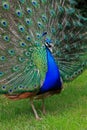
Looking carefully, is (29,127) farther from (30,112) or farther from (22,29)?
(22,29)

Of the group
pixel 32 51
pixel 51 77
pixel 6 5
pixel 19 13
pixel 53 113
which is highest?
pixel 6 5

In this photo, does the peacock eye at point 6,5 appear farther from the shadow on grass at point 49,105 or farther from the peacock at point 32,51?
the shadow on grass at point 49,105

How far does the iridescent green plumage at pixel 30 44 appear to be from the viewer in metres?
5.67

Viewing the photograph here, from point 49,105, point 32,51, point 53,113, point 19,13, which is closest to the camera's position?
point 32,51

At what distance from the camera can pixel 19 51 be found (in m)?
5.75

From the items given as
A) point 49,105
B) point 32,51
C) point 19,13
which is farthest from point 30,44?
point 49,105

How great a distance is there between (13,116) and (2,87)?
71cm

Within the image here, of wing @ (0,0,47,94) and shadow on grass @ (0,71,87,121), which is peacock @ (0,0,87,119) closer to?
wing @ (0,0,47,94)

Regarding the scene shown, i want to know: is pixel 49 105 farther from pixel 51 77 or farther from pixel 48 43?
pixel 48 43

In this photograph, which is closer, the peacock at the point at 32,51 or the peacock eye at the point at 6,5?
the peacock at the point at 32,51

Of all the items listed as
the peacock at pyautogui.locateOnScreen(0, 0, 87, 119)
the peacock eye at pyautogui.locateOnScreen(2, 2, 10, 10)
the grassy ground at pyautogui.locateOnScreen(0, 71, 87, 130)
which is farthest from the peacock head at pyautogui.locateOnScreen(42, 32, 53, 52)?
the grassy ground at pyautogui.locateOnScreen(0, 71, 87, 130)

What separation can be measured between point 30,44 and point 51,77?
1.68 feet

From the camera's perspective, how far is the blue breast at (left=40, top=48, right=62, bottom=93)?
Answer: 574cm

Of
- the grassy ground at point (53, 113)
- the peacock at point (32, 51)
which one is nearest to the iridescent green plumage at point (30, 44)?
the peacock at point (32, 51)
